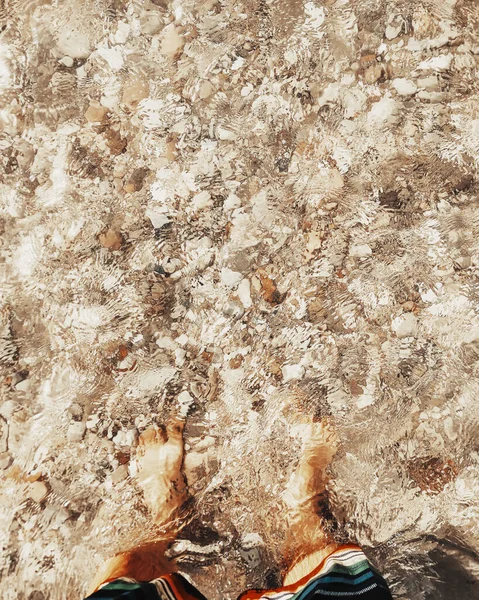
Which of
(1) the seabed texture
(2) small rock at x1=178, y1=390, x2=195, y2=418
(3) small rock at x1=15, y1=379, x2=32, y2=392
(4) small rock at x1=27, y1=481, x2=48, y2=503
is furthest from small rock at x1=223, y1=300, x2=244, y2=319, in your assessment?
(4) small rock at x1=27, y1=481, x2=48, y2=503

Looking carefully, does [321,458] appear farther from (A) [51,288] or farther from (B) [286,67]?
(B) [286,67]

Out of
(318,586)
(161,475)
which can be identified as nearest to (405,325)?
(318,586)

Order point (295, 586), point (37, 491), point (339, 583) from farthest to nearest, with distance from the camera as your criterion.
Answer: point (37, 491)
point (295, 586)
point (339, 583)

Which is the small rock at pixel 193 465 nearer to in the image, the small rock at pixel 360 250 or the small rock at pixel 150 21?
the small rock at pixel 360 250

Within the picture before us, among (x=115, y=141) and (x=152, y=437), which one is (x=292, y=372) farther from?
(x=115, y=141)

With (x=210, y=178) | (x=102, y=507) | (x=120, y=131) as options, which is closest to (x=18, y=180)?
(x=120, y=131)
